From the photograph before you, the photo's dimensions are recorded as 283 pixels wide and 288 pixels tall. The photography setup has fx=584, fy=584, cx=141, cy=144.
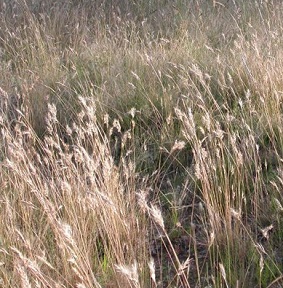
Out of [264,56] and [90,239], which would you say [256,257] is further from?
[264,56]

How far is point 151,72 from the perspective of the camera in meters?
4.46

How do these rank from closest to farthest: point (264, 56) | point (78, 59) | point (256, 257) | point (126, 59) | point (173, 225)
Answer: point (256, 257)
point (173, 225)
point (264, 56)
point (126, 59)
point (78, 59)

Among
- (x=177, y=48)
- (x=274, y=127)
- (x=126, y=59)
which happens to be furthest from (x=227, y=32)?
(x=274, y=127)

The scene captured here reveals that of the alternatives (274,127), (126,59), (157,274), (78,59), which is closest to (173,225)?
(157,274)

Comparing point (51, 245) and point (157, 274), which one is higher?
point (51, 245)

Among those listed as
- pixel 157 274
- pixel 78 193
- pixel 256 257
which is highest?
pixel 78 193

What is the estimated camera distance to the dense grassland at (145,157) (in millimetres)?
2355

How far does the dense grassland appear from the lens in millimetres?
2355

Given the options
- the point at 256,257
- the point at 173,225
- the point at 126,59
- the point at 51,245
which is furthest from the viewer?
the point at 126,59

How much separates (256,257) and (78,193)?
0.82m

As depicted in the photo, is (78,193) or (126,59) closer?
(78,193)

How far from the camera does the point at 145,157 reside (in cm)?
355

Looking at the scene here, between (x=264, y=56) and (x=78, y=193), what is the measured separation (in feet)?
7.31

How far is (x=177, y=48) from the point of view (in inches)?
194
